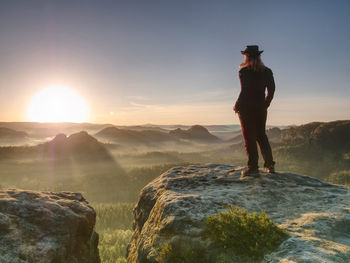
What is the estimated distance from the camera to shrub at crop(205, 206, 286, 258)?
3947mm

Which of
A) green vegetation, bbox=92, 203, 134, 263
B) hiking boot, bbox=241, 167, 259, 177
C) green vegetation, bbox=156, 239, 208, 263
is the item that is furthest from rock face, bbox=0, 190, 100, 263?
hiking boot, bbox=241, 167, 259, 177

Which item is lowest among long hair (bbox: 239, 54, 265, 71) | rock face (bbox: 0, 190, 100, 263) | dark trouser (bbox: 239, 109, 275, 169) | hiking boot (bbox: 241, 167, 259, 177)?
rock face (bbox: 0, 190, 100, 263)

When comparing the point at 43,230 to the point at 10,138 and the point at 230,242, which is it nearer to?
the point at 230,242

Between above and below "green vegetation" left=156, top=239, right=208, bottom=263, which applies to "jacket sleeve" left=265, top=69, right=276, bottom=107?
above

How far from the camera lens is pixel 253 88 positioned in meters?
7.66

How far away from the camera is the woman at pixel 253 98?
25.1 ft

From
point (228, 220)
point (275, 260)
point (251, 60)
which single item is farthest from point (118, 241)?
point (251, 60)

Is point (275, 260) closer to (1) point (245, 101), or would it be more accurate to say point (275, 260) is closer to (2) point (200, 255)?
(2) point (200, 255)

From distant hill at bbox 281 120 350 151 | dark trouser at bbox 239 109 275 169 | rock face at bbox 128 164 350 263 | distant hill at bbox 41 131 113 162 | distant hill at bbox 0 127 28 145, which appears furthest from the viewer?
distant hill at bbox 0 127 28 145

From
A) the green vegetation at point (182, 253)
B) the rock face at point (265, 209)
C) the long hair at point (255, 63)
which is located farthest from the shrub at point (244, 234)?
the long hair at point (255, 63)

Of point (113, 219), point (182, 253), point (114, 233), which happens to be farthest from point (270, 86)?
point (113, 219)

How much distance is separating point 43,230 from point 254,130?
6.76 meters

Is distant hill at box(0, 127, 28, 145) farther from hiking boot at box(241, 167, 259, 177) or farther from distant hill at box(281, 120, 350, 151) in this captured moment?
hiking boot at box(241, 167, 259, 177)

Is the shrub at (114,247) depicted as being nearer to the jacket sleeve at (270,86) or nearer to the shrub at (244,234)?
the shrub at (244,234)
